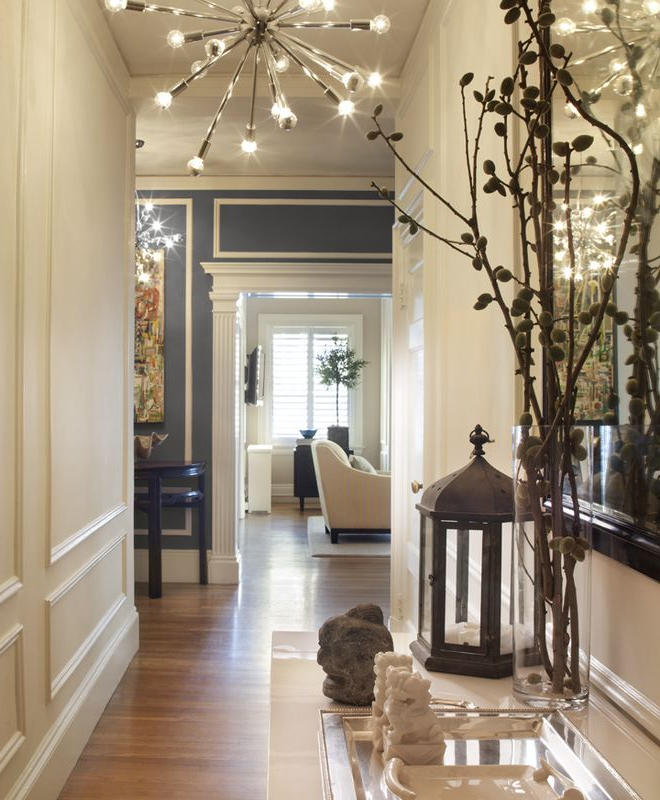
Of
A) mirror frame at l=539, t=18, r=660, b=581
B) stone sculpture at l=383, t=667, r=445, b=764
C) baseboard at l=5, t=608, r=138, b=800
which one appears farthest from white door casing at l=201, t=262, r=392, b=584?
stone sculpture at l=383, t=667, r=445, b=764

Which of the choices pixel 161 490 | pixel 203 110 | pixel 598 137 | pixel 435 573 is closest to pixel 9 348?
pixel 435 573

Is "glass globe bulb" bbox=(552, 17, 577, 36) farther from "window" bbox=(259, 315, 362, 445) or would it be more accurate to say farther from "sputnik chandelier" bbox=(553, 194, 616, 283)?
"window" bbox=(259, 315, 362, 445)

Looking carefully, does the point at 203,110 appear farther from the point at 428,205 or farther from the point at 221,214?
the point at 428,205

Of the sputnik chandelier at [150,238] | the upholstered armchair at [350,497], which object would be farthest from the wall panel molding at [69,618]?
the upholstered armchair at [350,497]

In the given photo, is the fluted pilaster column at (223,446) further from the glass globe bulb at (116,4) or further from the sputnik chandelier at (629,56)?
the sputnik chandelier at (629,56)

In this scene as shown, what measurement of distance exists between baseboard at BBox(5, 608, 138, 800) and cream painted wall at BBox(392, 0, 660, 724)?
1398mm

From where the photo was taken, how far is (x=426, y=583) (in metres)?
1.56

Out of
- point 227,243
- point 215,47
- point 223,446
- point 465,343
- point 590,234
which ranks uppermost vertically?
point 227,243

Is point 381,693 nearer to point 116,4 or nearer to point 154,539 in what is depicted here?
point 116,4

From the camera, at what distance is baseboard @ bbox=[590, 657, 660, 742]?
1122mm

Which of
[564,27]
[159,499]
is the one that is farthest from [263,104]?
[564,27]

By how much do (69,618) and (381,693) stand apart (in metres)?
2.07

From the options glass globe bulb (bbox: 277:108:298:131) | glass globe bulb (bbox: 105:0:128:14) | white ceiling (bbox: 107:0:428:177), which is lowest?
glass globe bulb (bbox: 277:108:298:131)

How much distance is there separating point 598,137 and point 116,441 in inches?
112
